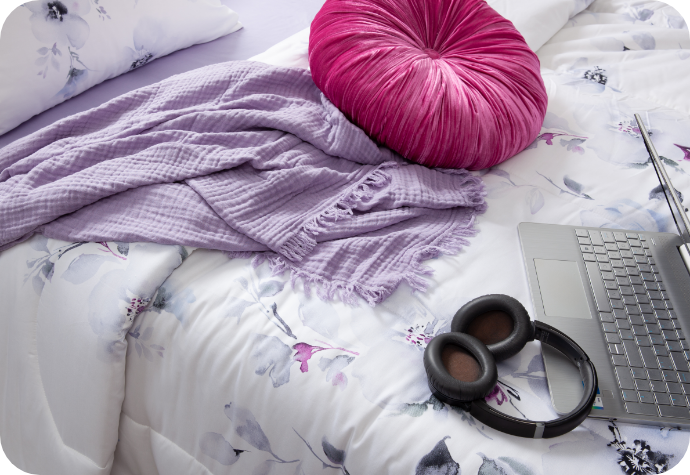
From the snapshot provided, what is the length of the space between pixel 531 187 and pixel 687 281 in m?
0.28

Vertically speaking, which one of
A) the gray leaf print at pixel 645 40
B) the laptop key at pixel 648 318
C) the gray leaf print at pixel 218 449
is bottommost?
the gray leaf print at pixel 218 449

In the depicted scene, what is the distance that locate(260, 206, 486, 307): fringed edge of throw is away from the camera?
0.70 meters

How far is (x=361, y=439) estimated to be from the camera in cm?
59

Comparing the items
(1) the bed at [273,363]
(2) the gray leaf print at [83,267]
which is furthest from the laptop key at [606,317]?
(2) the gray leaf print at [83,267]

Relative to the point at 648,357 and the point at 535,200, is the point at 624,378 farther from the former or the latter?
the point at 535,200

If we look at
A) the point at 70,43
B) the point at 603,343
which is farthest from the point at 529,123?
the point at 70,43

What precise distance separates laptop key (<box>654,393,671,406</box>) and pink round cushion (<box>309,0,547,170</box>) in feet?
1.51

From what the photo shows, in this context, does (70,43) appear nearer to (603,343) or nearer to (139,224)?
(139,224)

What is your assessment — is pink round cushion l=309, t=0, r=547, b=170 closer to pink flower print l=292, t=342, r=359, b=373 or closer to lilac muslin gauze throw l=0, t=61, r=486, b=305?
lilac muslin gauze throw l=0, t=61, r=486, b=305

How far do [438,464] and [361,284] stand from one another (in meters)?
0.26

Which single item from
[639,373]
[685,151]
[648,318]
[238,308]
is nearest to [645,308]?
[648,318]

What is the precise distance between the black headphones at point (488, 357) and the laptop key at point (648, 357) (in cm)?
10

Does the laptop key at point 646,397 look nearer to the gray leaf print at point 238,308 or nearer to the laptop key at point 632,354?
the laptop key at point 632,354

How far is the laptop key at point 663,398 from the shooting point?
600 mm
